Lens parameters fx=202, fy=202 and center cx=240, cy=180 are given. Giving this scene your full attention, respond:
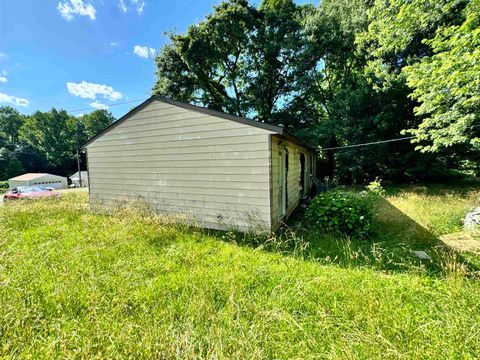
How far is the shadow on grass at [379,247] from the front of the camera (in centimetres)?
303

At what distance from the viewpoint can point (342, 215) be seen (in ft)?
15.0

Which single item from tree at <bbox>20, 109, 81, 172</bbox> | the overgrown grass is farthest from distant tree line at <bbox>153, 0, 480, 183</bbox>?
tree at <bbox>20, 109, 81, 172</bbox>

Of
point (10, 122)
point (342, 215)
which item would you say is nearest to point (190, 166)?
point (342, 215)

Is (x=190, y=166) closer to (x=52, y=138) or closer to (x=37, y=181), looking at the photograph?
(x=37, y=181)

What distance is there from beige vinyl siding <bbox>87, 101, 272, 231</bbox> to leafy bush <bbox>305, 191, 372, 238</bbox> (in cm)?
140

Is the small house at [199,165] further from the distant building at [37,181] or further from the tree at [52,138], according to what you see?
the tree at [52,138]

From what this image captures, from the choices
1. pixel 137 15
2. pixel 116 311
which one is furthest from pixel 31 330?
pixel 137 15

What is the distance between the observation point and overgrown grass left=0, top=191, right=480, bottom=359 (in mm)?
1666

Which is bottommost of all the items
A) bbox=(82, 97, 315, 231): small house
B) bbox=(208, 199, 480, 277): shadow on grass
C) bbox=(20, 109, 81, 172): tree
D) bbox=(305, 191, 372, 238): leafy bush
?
bbox=(208, 199, 480, 277): shadow on grass

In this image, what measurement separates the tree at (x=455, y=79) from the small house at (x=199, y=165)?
389 centimetres

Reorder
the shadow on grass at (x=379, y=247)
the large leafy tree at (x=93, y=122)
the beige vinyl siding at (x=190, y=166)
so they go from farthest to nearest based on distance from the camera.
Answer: the large leafy tree at (x=93, y=122)
the beige vinyl siding at (x=190, y=166)
the shadow on grass at (x=379, y=247)

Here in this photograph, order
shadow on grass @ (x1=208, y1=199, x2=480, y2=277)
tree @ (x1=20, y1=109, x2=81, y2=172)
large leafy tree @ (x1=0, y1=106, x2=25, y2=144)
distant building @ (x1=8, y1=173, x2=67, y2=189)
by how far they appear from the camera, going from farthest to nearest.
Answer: large leafy tree @ (x1=0, y1=106, x2=25, y2=144)
tree @ (x1=20, y1=109, x2=81, y2=172)
distant building @ (x1=8, y1=173, x2=67, y2=189)
shadow on grass @ (x1=208, y1=199, x2=480, y2=277)

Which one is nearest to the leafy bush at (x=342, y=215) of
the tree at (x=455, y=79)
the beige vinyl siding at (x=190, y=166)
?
the beige vinyl siding at (x=190, y=166)

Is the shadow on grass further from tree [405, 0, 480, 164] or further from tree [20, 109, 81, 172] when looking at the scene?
tree [20, 109, 81, 172]
